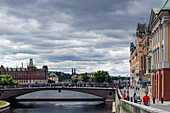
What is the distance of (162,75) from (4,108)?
4922cm

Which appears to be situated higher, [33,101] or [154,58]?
[154,58]

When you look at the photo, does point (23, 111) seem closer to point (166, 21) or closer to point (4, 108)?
point (4, 108)

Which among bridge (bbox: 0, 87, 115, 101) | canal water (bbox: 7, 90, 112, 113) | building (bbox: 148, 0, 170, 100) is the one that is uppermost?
building (bbox: 148, 0, 170, 100)

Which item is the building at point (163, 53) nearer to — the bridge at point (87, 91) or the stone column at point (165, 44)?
the stone column at point (165, 44)

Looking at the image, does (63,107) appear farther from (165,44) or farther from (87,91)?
(165,44)

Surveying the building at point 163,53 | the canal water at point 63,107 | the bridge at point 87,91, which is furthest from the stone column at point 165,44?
the bridge at point 87,91

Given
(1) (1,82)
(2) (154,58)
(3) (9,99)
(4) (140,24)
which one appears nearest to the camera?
(2) (154,58)

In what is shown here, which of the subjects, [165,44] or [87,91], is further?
[87,91]

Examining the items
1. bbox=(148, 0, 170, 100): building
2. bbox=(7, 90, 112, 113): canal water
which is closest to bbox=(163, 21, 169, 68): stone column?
bbox=(148, 0, 170, 100): building

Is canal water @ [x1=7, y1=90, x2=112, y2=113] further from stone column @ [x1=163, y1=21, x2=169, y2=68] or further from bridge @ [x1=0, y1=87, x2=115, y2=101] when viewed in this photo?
stone column @ [x1=163, y1=21, x2=169, y2=68]

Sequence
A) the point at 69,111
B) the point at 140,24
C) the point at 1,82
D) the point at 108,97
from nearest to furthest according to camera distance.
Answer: the point at 69,111 → the point at 108,97 → the point at 140,24 → the point at 1,82

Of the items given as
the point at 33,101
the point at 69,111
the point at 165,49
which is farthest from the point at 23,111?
the point at 165,49

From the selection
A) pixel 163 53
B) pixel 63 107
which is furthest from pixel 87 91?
pixel 163 53

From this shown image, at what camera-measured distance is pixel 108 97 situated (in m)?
99.1
